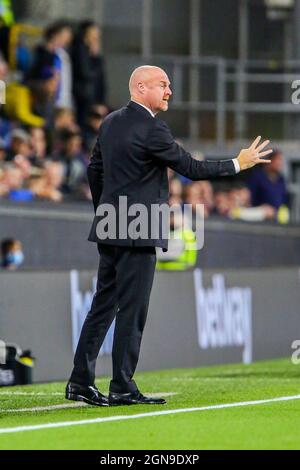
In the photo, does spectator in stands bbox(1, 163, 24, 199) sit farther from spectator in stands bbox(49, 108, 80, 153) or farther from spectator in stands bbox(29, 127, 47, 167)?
spectator in stands bbox(49, 108, 80, 153)

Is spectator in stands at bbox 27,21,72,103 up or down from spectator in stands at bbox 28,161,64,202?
up

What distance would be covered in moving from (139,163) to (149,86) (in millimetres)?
495

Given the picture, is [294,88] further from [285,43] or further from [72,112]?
[72,112]

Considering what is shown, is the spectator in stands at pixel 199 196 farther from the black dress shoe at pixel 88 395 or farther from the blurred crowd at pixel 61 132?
the black dress shoe at pixel 88 395

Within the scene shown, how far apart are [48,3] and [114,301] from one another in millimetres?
17449

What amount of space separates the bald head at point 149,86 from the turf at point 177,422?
197 cm

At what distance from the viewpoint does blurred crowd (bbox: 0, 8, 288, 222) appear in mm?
17953

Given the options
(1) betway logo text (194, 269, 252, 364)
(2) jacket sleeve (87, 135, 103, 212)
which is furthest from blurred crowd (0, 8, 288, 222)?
(2) jacket sleeve (87, 135, 103, 212)

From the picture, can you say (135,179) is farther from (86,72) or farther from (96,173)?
(86,72)

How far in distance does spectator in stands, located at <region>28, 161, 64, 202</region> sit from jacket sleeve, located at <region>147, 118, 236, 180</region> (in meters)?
8.31

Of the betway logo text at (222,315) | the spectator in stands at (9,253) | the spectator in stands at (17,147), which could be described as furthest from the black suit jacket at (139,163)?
the spectator in stands at (17,147)

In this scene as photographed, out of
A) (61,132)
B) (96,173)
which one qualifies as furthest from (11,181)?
(96,173)

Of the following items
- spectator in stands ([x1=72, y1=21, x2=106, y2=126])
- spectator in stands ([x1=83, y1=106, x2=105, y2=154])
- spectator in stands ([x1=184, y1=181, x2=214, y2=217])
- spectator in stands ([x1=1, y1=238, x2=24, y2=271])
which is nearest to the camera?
spectator in stands ([x1=1, y1=238, x2=24, y2=271])

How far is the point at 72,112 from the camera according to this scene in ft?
70.9
